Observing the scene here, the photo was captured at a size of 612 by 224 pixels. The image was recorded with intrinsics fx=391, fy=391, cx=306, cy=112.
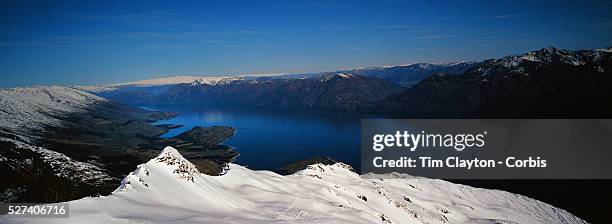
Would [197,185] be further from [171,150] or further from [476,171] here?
[476,171]

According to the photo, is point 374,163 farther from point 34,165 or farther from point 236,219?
point 236,219

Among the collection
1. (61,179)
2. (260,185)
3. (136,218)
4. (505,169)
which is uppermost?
(136,218)

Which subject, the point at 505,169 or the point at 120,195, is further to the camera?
the point at 505,169

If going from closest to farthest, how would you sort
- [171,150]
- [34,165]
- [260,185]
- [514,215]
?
[171,150] → [260,185] → [514,215] → [34,165]

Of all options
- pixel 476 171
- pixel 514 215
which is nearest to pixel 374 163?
pixel 476 171

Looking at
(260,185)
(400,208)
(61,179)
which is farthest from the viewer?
(61,179)

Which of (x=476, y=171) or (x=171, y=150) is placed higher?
(x=171, y=150)
